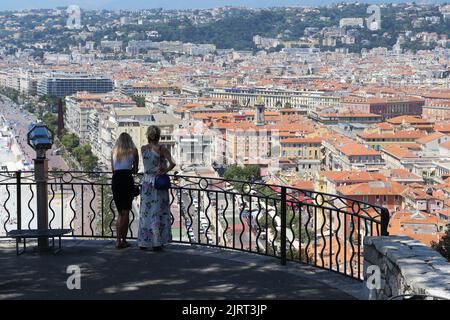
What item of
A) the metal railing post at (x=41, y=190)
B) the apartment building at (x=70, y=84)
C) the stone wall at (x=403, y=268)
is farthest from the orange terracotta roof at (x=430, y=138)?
the stone wall at (x=403, y=268)

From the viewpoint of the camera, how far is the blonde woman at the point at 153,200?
4.80 metres

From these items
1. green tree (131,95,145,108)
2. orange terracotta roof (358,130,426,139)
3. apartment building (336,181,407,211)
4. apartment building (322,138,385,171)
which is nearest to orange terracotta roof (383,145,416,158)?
apartment building (322,138,385,171)

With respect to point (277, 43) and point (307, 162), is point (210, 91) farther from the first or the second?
point (277, 43)

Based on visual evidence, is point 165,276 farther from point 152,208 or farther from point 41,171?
point 41,171

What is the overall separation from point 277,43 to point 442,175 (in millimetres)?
87431

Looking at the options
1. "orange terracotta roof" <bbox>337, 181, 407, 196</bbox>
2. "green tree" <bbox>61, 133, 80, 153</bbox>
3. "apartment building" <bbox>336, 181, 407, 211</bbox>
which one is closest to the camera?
"apartment building" <bbox>336, 181, 407, 211</bbox>

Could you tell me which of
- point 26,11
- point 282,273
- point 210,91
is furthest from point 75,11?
point 282,273

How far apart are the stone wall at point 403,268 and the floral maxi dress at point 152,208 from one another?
137cm

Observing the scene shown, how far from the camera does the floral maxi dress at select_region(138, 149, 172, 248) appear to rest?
15.8ft

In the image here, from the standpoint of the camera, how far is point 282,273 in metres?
4.38

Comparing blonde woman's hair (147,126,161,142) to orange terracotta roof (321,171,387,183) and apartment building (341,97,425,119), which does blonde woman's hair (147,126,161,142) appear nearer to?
orange terracotta roof (321,171,387,183)

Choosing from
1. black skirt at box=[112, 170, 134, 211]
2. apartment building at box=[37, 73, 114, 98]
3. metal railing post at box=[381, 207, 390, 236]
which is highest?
apartment building at box=[37, 73, 114, 98]

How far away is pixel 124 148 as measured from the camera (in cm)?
490

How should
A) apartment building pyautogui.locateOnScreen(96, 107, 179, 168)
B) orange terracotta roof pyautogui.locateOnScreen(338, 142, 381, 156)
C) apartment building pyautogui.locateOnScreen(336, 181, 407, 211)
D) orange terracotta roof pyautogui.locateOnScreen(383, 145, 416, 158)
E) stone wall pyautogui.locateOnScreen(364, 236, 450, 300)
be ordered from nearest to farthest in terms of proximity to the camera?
stone wall pyautogui.locateOnScreen(364, 236, 450, 300) < apartment building pyautogui.locateOnScreen(336, 181, 407, 211) < apartment building pyautogui.locateOnScreen(96, 107, 179, 168) < orange terracotta roof pyautogui.locateOnScreen(338, 142, 381, 156) < orange terracotta roof pyautogui.locateOnScreen(383, 145, 416, 158)
